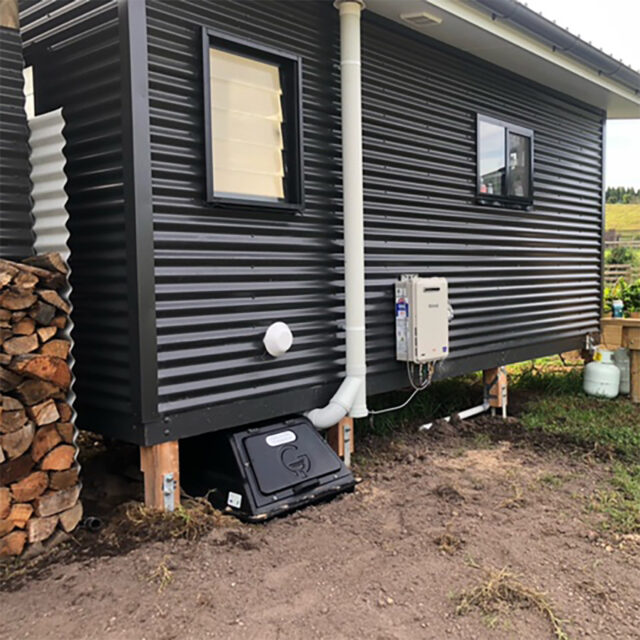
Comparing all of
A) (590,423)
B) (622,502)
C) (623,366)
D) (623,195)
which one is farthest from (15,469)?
(623,195)

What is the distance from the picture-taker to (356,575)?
9.80ft

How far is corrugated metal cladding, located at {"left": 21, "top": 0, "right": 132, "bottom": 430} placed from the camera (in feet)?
11.6

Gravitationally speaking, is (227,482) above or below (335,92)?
below

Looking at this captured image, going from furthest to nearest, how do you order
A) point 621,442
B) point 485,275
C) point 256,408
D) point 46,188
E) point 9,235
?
1. point 485,275
2. point 621,442
3. point 256,408
4. point 46,188
5. point 9,235

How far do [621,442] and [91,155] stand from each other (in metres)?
4.59

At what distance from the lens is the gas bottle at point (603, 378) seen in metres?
7.41

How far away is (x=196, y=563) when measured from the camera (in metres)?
3.03

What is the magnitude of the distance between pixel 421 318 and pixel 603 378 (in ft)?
11.4

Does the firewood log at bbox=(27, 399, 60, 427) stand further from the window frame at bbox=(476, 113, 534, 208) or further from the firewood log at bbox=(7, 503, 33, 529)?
the window frame at bbox=(476, 113, 534, 208)

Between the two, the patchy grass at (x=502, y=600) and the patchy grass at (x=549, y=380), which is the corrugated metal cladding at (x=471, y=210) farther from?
the patchy grass at (x=502, y=600)

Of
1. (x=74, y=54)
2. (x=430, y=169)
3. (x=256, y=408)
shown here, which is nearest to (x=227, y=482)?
(x=256, y=408)

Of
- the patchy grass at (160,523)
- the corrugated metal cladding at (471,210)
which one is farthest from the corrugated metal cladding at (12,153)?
the corrugated metal cladding at (471,210)

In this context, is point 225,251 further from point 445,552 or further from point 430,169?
point 430,169

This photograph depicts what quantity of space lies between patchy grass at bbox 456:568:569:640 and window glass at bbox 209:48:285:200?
252cm
